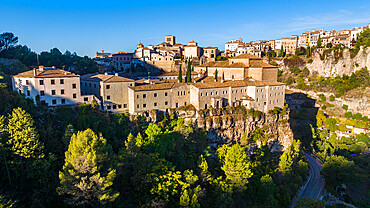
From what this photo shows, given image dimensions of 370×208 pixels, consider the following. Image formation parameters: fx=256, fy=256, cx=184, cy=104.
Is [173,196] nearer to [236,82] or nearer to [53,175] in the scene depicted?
[53,175]

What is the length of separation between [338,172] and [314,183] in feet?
15.2

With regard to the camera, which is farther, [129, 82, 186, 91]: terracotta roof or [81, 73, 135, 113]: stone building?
[129, 82, 186, 91]: terracotta roof

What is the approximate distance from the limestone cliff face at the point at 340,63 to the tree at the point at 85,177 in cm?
8368

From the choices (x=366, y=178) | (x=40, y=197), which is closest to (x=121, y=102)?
(x=40, y=197)

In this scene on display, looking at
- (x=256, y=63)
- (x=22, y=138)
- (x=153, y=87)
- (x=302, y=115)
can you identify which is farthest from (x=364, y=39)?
(x=22, y=138)

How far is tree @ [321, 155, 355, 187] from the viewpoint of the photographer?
4299 cm

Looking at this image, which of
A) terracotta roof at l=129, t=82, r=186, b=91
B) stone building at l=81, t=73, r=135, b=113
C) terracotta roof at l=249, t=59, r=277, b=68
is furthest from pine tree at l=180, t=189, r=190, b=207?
terracotta roof at l=249, t=59, r=277, b=68

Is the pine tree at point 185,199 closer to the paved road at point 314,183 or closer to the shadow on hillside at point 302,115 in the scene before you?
the paved road at point 314,183

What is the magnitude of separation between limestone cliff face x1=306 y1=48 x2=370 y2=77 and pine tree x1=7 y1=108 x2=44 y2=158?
86.6 meters

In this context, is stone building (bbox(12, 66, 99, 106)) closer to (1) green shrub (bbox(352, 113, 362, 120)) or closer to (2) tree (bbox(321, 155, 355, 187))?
(2) tree (bbox(321, 155, 355, 187))

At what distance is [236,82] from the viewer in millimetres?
48656

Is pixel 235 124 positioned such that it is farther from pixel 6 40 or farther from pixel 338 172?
pixel 6 40

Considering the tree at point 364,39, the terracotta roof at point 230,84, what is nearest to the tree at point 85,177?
the terracotta roof at point 230,84

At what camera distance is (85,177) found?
20.0m
